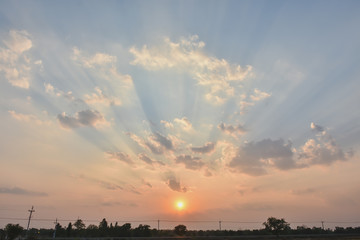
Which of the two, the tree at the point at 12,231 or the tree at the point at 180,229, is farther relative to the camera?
the tree at the point at 180,229

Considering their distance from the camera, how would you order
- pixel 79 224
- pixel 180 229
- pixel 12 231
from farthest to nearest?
pixel 79 224 → pixel 180 229 → pixel 12 231

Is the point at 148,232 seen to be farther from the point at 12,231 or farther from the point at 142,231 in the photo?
the point at 12,231

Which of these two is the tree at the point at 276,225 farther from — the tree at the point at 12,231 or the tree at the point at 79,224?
the tree at the point at 79,224

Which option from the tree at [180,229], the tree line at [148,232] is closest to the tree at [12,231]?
the tree line at [148,232]

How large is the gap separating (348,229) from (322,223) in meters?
36.0

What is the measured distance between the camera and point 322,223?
122 metres

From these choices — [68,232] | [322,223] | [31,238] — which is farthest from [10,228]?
[322,223]

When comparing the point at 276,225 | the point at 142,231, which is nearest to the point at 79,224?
the point at 142,231

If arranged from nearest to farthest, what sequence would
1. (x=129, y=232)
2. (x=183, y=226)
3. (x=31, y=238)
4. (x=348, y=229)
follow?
(x=31, y=238) → (x=183, y=226) → (x=129, y=232) → (x=348, y=229)

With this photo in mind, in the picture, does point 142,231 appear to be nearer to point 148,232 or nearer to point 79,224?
point 148,232

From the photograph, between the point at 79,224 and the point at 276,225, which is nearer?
the point at 276,225

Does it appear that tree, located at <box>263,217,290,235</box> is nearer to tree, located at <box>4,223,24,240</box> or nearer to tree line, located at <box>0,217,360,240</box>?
tree line, located at <box>0,217,360,240</box>

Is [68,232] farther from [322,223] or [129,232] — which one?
[322,223]

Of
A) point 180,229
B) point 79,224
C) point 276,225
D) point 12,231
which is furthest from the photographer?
point 79,224
